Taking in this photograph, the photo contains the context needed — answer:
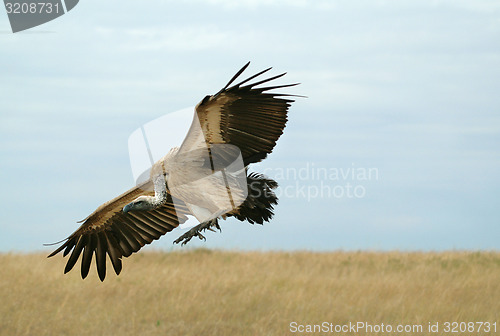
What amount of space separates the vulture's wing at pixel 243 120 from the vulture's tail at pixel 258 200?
397 millimetres

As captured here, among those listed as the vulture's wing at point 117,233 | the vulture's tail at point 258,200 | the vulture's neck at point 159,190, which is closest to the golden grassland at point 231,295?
the vulture's wing at point 117,233

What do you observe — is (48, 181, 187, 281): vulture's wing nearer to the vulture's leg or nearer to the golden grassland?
the vulture's leg

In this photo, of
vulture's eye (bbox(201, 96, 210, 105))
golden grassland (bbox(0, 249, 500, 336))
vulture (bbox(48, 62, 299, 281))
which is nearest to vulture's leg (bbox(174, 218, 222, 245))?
vulture (bbox(48, 62, 299, 281))

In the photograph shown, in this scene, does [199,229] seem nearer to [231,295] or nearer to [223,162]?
[223,162]

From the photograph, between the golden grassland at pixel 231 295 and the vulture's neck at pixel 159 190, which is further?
the golden grassland at pixel 231 295

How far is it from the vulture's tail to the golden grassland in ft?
13.0

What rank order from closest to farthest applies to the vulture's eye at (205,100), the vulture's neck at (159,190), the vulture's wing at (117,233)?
1. the vulture's eye at (205,100)
2. the vulture's neck at (159,190)
3. the vulture's wing at (117,233)

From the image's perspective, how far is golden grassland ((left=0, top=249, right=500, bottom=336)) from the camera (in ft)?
31.3

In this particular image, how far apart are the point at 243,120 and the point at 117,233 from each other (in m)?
2.53

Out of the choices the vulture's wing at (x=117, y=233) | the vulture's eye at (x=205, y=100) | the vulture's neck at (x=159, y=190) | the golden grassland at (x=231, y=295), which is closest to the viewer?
the vulture's eye at (x=205, y=100)

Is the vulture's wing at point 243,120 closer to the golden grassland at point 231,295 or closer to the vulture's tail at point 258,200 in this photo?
the vulture's tail at point 258,200

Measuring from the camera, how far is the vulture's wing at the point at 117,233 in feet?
21.9

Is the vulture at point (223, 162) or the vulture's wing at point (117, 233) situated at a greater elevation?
the vulture at point (223, 162)

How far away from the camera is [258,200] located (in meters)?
5.70
